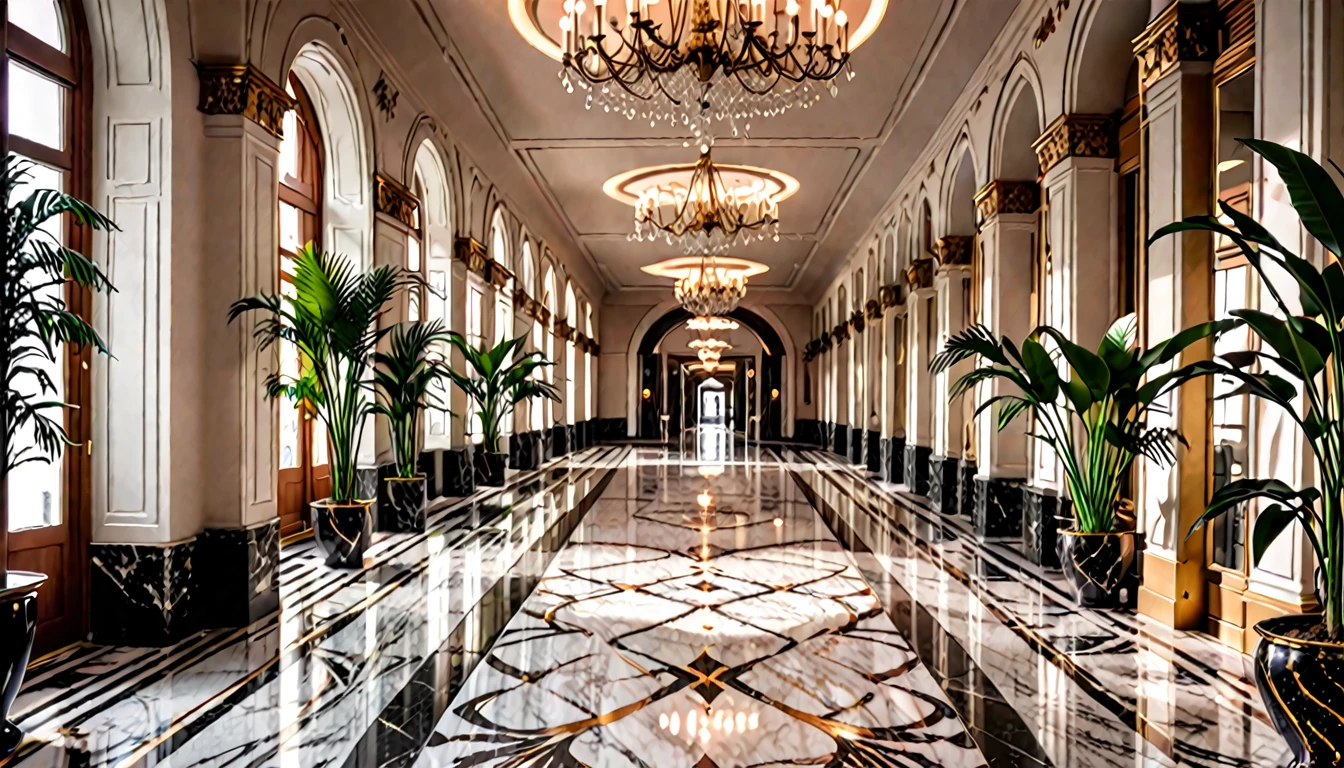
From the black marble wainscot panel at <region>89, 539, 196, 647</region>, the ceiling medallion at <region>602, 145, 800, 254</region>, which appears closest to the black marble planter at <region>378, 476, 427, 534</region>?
the black marble wainscot panel at <region>89, 539, 196, 647</region>

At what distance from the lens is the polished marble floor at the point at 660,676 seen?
295cm

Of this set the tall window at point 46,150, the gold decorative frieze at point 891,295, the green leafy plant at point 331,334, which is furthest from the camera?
the gold decorative frieze at point 891,295

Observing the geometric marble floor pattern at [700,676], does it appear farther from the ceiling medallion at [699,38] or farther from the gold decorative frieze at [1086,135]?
the gold decorative frieze at [1086,135]

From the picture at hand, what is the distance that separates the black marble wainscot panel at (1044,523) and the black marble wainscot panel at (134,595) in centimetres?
542

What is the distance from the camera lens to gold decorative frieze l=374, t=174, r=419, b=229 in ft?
24.5

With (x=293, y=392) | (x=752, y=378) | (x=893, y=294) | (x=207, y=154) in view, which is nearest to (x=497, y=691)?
(x=293, y=392)

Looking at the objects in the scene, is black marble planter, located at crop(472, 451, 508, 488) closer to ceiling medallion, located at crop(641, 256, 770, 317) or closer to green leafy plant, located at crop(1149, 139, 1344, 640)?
ceiling medallion, located at crop(641, 256, 770, 317)

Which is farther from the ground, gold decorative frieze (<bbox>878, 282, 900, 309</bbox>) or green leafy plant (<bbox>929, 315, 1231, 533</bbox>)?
gold decorative frieze (<bbox>878, 282, 900, 309</bbox>)

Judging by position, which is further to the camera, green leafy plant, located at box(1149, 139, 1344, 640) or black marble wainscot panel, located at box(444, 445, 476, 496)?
black marble wainscot panel, located at box(444, 445, 476, 496)

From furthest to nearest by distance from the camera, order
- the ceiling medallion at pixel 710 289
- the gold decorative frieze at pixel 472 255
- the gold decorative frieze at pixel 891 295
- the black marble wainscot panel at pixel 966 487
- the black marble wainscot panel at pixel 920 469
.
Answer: the ceiling medallion at pixel 710 289
the gold decorative frieze at pixel 891 295
the black marble wainscot panel at pixel 920 469
the gold decorative frieze at pixel 472 255
the black marble wainscot panel at pixel 966 487

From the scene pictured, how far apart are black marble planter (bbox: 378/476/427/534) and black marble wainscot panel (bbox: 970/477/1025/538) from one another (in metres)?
4.92

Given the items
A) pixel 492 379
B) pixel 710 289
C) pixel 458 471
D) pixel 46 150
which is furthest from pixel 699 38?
pixel 710 289

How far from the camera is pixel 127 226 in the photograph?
4.34m

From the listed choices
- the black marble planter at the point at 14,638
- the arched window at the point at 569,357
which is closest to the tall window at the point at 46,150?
the black marble planter at the point at 14,638
